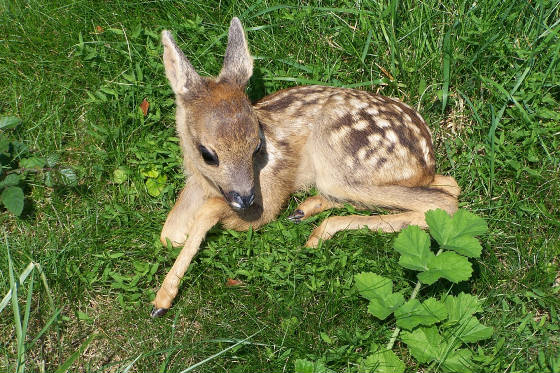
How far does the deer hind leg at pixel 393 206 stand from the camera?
4.57 metres

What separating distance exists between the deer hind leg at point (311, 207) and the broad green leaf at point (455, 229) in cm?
98

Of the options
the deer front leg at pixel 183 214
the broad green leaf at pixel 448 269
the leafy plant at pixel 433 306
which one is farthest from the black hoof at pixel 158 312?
the broad green leaf at pixel 448 269

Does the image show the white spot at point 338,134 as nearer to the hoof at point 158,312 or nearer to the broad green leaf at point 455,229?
the broad green leaf at point 455,229

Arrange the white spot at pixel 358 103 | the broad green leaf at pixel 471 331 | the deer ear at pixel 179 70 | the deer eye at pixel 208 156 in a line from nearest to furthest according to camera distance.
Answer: the broad green leaf at pixel 471 331
the deer eye at pixel 208 156
the deer ear at pixel 179 70
the white spot at pixel 358 103

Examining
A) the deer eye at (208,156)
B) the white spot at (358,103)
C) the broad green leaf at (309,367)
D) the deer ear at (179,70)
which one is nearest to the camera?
the broad green leaf at (309,367)

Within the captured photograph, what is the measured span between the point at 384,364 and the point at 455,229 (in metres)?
0.83

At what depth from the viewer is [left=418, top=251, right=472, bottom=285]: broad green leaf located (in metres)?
3.77

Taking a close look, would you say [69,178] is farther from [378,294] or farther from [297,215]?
[378,294]

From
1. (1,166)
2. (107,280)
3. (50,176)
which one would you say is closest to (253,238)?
(107,280)

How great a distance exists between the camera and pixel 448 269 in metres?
3.81

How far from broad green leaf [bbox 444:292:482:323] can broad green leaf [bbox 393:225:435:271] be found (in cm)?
24

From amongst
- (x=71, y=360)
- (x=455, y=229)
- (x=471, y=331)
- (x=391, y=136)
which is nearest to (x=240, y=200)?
(x=391, y=136)

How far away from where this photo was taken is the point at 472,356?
3730 mm

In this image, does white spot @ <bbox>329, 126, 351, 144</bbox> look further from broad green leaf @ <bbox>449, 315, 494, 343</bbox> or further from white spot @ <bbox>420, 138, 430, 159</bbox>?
broad green leaf @ <bbox>449, 315, 494, 343</bbox>
